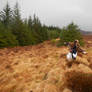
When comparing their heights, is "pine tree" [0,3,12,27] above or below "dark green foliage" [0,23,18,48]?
above

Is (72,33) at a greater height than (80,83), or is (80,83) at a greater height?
(72,33)

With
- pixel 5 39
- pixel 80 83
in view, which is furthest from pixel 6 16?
pixel 80 83

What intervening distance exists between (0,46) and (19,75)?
1202 centimetres

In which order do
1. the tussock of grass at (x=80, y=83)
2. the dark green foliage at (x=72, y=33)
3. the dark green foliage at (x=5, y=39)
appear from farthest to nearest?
the dark green foliage at (x=5, y=39), the dark green foliage at (x=72, y=33), the tussock of grass at (x=80, y=83)

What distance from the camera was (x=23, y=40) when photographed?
20.7 metres

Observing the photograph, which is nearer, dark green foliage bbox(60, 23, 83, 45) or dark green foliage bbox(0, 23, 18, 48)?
dark green foliage bbox(60, 23, 83, 45)

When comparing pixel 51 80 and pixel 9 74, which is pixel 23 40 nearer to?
pixel 9 74

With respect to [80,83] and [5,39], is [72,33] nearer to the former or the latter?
[5,39]

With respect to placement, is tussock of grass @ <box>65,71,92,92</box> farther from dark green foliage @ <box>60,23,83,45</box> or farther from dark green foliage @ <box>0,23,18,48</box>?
dark green foliage @ <box>0,23,18,48</box>

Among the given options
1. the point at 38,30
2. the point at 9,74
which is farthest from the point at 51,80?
the point at 38,30

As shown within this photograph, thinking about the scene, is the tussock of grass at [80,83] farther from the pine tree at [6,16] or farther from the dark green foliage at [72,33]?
the pine tree at [6,16]

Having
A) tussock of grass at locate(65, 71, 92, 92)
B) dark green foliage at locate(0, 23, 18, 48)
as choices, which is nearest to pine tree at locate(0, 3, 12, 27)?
dark green foliage at locate(0, 23, 18, 48)

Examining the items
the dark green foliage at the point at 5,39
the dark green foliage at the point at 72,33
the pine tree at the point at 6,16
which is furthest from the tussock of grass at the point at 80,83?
the pine tree at the point at 6,16

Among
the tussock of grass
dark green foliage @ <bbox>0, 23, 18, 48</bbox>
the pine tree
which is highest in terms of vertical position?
Result: the pine tree
